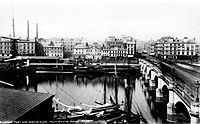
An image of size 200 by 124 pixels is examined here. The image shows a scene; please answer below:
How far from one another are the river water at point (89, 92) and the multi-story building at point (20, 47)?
1111 centimetres

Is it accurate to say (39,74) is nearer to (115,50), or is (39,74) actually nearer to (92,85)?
(92,85)

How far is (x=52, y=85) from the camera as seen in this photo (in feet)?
76.8

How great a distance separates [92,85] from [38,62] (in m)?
13.7

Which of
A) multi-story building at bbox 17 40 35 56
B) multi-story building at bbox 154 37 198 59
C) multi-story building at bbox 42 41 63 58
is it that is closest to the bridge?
multi-story building at bbox 154 37 198 59

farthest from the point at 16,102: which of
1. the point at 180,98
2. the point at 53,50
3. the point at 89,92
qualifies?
the point at 53,50

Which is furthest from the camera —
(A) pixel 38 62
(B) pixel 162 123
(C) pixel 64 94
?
(A) pixel 38 62

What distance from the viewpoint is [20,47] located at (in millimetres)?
38438

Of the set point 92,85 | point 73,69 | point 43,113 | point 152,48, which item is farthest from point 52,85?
point 152,48

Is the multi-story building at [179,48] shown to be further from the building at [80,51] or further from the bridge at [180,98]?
the bridge at [180,98]

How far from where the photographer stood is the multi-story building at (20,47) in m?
37.4

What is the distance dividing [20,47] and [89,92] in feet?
70.4

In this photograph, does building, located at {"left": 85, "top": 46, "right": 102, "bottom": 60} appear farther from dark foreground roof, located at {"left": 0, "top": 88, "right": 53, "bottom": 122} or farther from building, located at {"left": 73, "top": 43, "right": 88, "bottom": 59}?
dark foreground roof, located at {"left": 0, "top": 88, "right": 53, "bottom": 122}

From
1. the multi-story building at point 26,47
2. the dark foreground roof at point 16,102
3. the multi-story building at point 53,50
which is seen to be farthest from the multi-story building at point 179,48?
the dark foreground roof at point 16,102

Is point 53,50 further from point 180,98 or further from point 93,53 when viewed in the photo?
point 180,98
